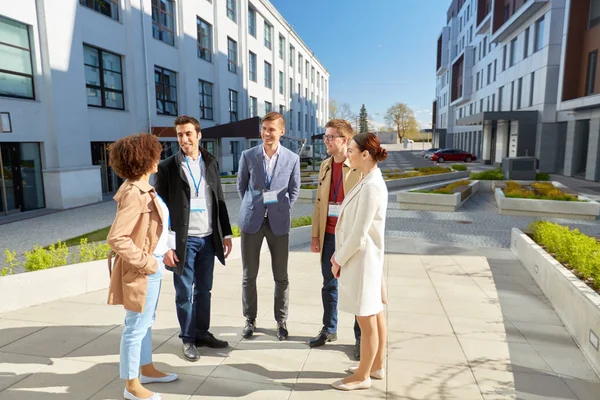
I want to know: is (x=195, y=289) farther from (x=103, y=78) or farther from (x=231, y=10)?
(x=231, y=10)

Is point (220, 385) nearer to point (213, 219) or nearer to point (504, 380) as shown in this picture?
point (213, 219)

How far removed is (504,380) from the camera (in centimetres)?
336

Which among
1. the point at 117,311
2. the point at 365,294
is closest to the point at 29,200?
the point at 117,311

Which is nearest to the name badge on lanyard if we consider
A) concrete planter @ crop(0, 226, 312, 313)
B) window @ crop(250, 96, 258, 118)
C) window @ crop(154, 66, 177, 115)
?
concrete planter @ crop(0, 226, 312, 313)

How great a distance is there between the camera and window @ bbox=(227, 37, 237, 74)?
2850 centimetres

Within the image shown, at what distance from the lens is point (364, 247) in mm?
3039

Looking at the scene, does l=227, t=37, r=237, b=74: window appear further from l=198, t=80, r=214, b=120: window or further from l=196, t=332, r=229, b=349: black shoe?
l=196, t=332, r=229, b=349: black shoe

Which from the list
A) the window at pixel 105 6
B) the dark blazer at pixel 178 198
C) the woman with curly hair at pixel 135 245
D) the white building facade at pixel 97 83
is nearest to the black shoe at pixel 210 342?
the dark blazer at pixel 178 198

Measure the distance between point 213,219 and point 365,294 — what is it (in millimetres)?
1670

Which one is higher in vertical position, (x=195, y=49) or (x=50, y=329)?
(x=195, y=49)

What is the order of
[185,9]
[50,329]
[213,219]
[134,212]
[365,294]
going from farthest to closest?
1. [185,9]
2. [50,329]
3. [213,219]
4. [365,294]
5. [134,212]

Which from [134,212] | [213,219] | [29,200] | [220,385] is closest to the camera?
[134,212]

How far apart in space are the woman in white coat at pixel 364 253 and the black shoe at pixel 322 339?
→ 0.72 metres

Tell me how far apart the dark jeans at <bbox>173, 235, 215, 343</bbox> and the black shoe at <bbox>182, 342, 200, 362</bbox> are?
47mm
